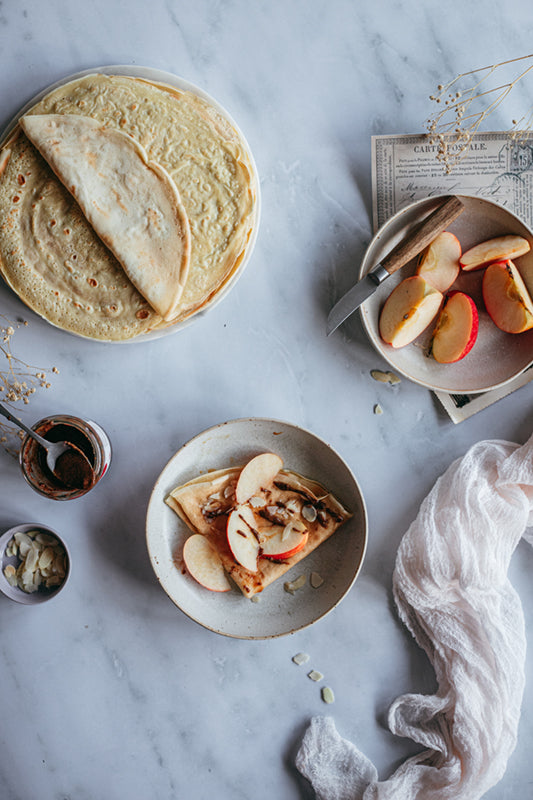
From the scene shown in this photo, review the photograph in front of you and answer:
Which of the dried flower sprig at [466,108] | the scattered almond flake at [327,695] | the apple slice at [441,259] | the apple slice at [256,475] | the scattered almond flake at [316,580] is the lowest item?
the scattered almond flake at [327,695]

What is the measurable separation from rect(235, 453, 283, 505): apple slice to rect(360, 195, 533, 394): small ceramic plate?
31cm

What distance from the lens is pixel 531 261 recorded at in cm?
117

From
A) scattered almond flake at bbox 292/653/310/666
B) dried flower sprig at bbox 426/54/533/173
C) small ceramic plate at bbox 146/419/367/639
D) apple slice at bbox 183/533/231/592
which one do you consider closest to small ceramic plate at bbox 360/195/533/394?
dried flower sprig at bbox 426/54/533/173

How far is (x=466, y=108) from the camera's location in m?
1.23

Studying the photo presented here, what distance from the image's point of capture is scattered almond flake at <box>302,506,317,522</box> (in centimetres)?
117

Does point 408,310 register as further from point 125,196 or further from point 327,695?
point 327,695

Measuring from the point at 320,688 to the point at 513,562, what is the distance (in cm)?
50

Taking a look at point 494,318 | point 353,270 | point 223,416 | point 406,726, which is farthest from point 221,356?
point 406,726

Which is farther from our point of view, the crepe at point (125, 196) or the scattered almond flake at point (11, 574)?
the scattered almond flake at point (11, 574)

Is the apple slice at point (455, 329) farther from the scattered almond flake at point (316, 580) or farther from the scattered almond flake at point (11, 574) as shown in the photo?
the scattered almond flake at point (11, 574)

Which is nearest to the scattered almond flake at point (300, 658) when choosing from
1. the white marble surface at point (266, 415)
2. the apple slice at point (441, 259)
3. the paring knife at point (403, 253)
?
the white marble surface at point (266, 415)

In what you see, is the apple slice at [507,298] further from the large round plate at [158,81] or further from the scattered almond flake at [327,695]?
the scattered almond flake at [327,695]

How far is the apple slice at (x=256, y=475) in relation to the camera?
1169 mm

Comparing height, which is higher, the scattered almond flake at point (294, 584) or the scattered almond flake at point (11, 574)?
the scattered almond flake at point (11, 574)
